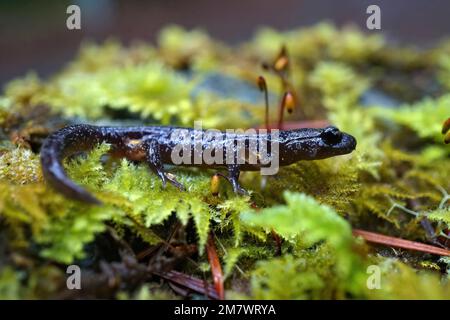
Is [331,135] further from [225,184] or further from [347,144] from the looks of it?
[225,184]

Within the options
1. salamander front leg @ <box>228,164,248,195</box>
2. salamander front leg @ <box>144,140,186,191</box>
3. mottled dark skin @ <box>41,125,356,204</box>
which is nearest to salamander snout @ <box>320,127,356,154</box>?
mottled dark skin @ <box>41,125,356,204</box>

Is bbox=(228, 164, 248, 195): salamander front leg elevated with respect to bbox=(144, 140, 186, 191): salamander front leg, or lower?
lower

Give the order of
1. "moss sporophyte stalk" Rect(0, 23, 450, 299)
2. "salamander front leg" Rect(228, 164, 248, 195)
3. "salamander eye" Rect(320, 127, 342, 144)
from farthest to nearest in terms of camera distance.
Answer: "salamander eye" Rect(320, 127, 342, 144) → "salamander front leg" Rect(228, 164, 248, 195) → "moss sporophyte stalk" Rect(0, 23, 450, 299)

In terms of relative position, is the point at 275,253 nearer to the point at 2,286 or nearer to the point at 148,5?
the point at 2,286

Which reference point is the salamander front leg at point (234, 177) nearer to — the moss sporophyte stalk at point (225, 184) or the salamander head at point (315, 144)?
the moss sporophyte stalk at point (225, 184)

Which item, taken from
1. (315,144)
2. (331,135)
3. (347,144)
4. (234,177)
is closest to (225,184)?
(234,177)

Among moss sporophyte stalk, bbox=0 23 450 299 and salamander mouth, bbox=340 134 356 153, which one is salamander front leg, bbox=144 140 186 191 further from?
salamander mouth, bbox=340 134 356 153

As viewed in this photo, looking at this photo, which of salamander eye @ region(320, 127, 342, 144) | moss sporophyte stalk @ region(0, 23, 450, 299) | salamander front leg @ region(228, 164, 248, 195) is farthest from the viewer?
salamander eye @ region(320, 127, 342, 144)
